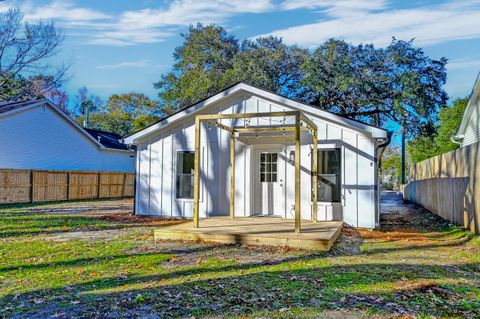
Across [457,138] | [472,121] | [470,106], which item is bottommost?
[457,138]

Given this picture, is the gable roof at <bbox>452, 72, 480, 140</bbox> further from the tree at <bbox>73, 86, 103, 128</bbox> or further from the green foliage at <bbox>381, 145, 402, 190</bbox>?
the tree at <bbox>73, 86, 103, 128</bbox>

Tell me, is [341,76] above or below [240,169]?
above

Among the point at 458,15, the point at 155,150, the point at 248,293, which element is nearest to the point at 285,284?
the point at 248,293

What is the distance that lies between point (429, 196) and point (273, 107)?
7.54 metres

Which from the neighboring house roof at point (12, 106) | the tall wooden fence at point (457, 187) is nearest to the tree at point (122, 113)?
the neighboring house roof at point (12, 106)

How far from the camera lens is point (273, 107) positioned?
973 cm

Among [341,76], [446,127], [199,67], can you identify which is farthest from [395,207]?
[199,67]

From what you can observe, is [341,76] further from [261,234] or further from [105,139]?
[105,139]

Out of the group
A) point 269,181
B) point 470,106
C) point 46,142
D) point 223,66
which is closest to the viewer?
point 269,181

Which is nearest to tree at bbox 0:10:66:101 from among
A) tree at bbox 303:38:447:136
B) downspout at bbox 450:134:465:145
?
tree at bbox 303:38:447:136

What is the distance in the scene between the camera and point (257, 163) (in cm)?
1000

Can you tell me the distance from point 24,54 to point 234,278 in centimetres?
2561

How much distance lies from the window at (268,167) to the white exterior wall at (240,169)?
0.29 m

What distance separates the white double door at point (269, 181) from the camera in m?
9.72
